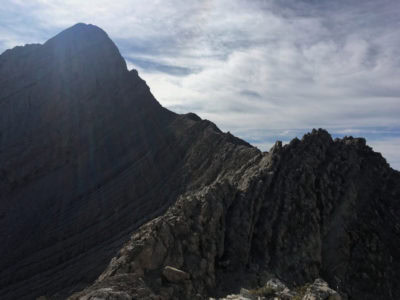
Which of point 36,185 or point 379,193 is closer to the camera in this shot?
point 379,193

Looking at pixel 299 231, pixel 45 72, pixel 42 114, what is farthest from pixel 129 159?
pixel 299 231

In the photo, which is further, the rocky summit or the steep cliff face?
the rocky summit

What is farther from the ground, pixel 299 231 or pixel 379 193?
pixel 379 193

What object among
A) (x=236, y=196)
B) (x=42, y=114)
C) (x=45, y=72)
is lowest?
(x=236, y=196)

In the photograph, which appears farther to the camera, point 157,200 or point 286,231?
point 157,200

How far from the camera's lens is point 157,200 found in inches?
1330

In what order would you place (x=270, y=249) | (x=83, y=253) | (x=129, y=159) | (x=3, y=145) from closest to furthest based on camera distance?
1. (x=270, y=249)
2. (x=83, y=253)
3. (x=129, y=159)
4. (x=3, y=145)

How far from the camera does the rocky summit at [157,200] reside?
16625 millimetres

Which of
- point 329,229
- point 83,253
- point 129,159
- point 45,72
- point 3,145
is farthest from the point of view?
point 45,72

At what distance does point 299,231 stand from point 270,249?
2.11 metres

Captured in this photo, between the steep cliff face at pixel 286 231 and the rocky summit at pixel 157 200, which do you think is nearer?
the steep cliff face at pixel 286 231

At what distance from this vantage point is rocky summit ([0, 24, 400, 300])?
16625 mm

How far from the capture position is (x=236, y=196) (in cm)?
2217

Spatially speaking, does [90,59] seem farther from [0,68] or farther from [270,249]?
[270,249]
